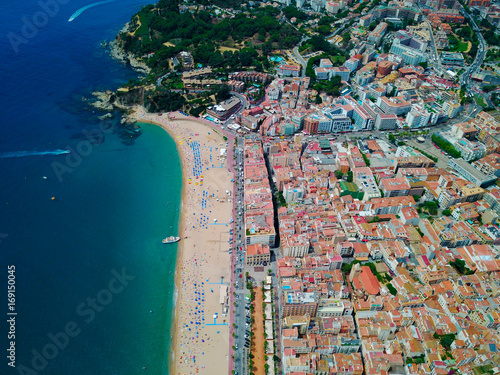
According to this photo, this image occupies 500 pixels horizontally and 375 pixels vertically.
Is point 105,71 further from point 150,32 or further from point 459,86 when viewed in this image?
point 459,86

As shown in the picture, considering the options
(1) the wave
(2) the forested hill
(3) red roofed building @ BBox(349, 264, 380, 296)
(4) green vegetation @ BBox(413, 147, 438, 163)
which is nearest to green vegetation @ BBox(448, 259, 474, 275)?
(3) red roofed building @ BBox(349, 264, 380, 296)

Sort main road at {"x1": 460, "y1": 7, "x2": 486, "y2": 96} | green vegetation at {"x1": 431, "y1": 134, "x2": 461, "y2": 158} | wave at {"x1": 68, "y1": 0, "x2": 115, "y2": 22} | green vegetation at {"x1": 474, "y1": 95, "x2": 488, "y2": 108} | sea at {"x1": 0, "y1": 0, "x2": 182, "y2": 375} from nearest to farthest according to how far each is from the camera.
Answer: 1. sea at {"x1": 0, "y1": 0, "x2": 182, "y2": 375}
2. green vegetation at {"x1": 431, "y1": 134, "x2": 461, "y2": 158}
3. green vegetation at {"x1": 474, "y1": 95, "x2": 488, "y2": 108}
4. main road at {"x1": 460, "y1": 7, "x2": 486, "y2": 96}
5. wave at {"x1": 68, "y1": 0, "x2": 115, "y2": 22}

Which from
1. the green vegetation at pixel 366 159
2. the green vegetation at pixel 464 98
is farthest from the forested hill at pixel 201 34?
the green vegetation at pixel 464 98

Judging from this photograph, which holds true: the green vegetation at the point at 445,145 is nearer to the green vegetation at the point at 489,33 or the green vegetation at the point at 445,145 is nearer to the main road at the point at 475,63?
the main road at the point at 475,63

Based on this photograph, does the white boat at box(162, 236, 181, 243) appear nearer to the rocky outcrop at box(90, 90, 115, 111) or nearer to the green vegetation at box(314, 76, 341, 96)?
the rocky outcrop at box(90, 90, 115, 111)

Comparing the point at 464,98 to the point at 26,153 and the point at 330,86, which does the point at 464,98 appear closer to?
the point at 330,86

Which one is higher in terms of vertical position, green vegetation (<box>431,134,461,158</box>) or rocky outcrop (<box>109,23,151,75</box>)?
green vegetation (<box>431,134,461,158</box>)

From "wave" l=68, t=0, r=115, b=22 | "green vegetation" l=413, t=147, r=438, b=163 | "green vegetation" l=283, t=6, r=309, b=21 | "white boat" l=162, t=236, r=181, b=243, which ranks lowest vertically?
"white boat" l=162, t=236, r=181, b=243
